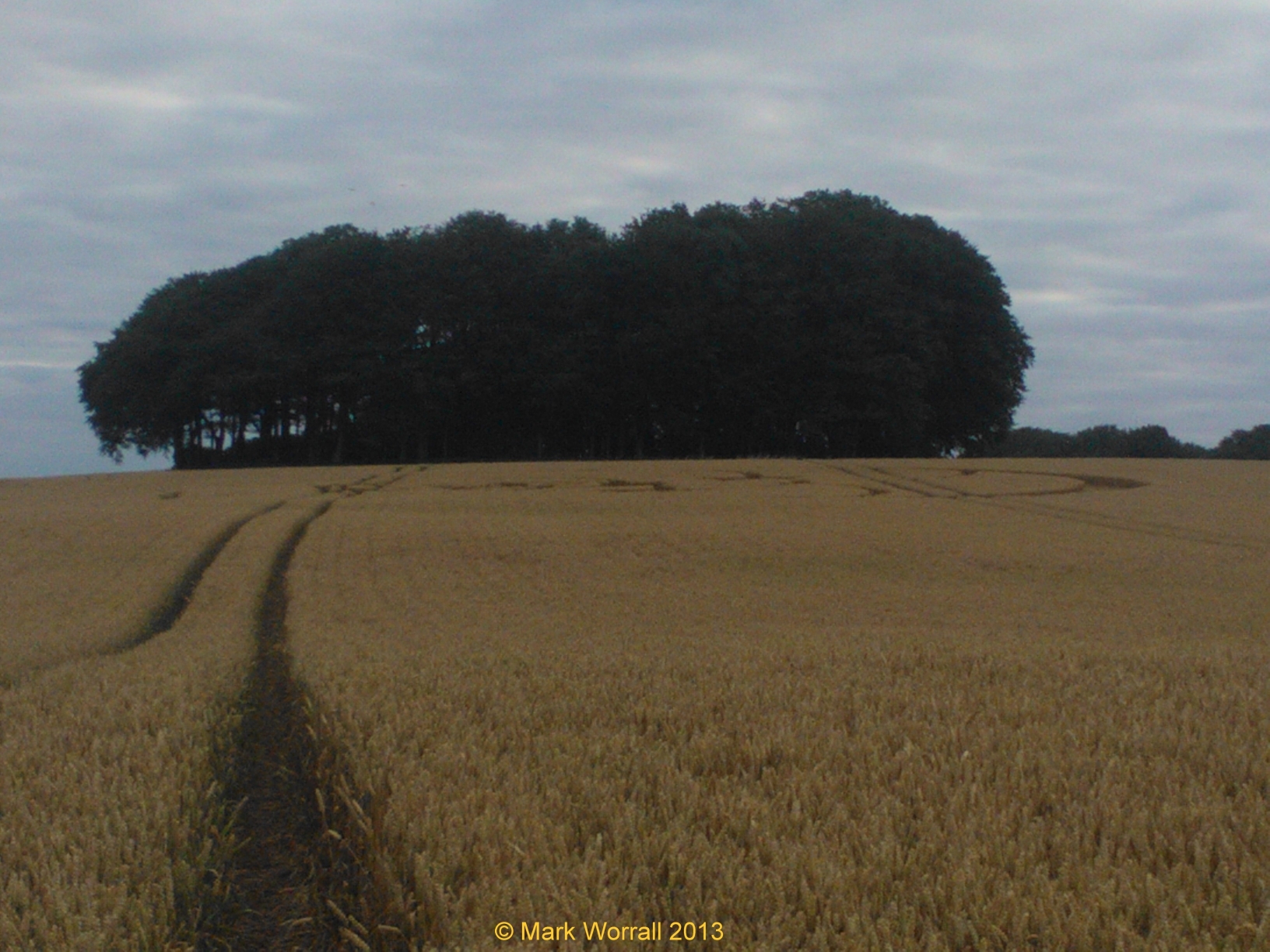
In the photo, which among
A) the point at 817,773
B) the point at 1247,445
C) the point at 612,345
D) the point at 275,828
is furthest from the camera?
the point at 1247,445

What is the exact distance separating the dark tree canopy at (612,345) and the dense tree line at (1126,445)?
45.8ft

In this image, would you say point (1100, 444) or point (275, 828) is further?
point (1100, 444)

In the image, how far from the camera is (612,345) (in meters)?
62.1

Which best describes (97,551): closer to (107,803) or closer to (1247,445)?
(107,803)

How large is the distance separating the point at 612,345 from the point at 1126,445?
51667 mm

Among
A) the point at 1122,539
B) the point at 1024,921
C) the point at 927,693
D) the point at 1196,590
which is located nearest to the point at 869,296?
the point at 1122,539

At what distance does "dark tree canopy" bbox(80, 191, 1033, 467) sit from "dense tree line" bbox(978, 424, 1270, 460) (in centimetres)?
1395

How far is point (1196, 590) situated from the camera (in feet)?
67.1

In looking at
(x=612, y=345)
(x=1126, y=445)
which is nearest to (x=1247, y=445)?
(x=1126, y=445)

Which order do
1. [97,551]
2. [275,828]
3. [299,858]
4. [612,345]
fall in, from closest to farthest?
[299,858], [275,828], [97,551], [612,345]

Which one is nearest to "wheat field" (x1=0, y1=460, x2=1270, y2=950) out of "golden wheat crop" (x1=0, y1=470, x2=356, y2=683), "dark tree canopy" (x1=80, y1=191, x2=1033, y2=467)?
"golden wheat crop" (x1=0, y1=470, x2=356, y2=683)

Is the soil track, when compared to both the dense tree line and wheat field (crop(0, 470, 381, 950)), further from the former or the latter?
the dense tree line

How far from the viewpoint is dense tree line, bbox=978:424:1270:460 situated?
82.2 metres

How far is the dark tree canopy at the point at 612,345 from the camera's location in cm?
6150
